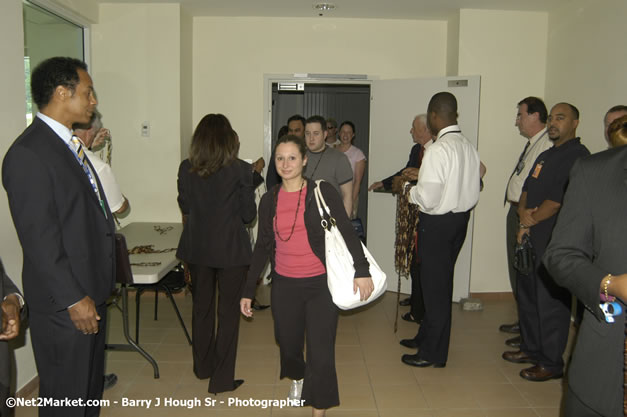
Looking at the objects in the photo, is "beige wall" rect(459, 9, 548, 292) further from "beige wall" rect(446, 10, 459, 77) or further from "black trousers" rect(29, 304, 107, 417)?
"black trousers" rect(29, 304, 107, 417)

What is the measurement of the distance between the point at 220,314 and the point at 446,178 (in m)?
1.69

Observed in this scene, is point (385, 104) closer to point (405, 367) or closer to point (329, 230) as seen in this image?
point (405, 367)

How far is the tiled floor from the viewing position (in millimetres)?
2988

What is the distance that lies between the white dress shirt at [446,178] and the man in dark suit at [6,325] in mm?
2449

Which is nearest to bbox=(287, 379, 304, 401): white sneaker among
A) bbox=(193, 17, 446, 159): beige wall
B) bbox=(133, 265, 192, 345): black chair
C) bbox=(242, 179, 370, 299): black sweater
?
bbox=(242, 179, 370, 299): black sweater

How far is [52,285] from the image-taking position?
6.01 ft

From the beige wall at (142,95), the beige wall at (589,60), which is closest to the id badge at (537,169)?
the beige wall at (589,60)

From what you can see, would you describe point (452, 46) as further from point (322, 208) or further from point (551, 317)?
point (322, 208)

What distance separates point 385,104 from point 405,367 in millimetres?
2845

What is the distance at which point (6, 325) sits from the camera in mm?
1640

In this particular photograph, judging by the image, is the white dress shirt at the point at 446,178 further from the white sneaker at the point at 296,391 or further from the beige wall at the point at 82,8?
the beige wall at the point at 82,8

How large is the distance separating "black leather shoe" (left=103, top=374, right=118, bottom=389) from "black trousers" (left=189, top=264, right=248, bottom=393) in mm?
621

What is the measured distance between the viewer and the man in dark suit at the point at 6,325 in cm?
160

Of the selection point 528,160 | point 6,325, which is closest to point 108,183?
point 6,325
